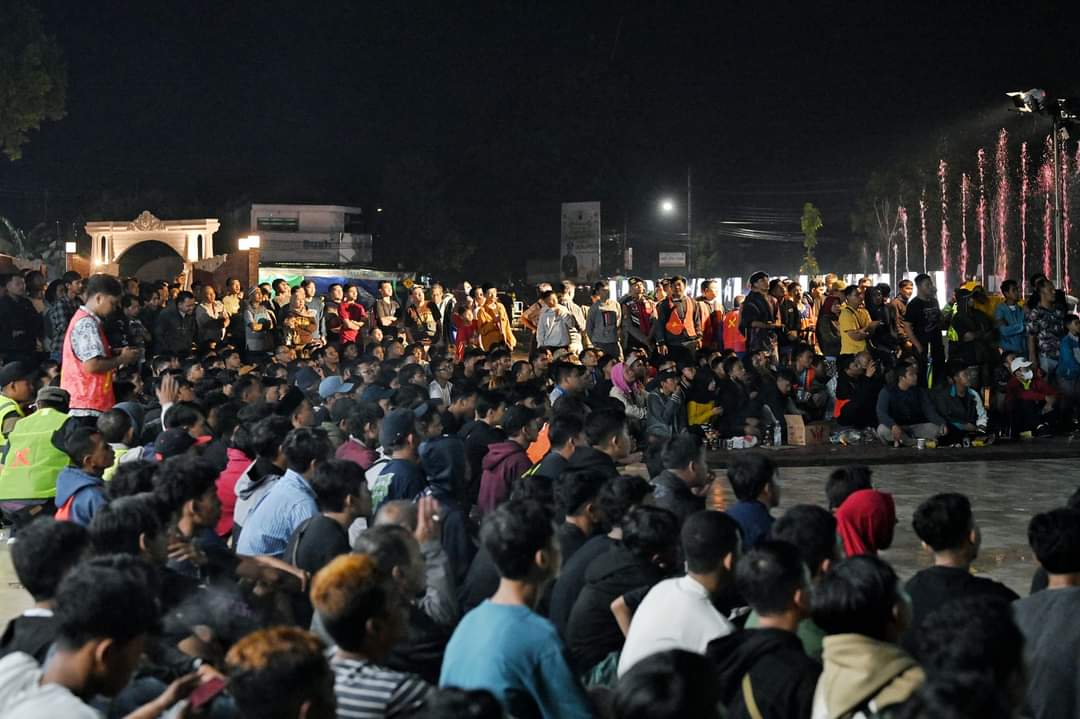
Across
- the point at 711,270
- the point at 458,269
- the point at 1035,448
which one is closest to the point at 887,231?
the point at 711,270

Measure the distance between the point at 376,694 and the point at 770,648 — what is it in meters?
1.30

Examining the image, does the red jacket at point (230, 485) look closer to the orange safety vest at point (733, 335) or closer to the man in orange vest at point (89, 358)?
the man in orange vest at point (89, 358)

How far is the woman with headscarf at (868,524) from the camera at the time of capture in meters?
6.37

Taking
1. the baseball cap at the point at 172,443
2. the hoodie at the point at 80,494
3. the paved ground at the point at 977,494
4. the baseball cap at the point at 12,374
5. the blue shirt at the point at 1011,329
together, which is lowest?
the paved ground at the point at 977,494

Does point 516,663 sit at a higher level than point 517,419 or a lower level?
lower

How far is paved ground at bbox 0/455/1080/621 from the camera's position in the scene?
377 inches

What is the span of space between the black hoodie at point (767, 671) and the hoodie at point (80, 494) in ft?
11.9

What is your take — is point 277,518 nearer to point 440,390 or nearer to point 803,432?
point 440,390

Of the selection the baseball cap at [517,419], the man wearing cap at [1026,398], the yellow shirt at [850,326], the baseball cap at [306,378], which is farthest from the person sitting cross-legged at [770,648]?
the man wearing cap at [1026,398]

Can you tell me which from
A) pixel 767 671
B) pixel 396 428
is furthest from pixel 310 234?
pixel 767 671

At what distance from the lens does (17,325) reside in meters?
15.2

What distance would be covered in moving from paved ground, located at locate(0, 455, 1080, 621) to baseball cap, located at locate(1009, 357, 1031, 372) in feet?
4.60

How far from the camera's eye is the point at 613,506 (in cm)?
633

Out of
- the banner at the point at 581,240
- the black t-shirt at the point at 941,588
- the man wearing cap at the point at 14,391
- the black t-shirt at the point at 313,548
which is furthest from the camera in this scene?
the banner at the point at 581,240
